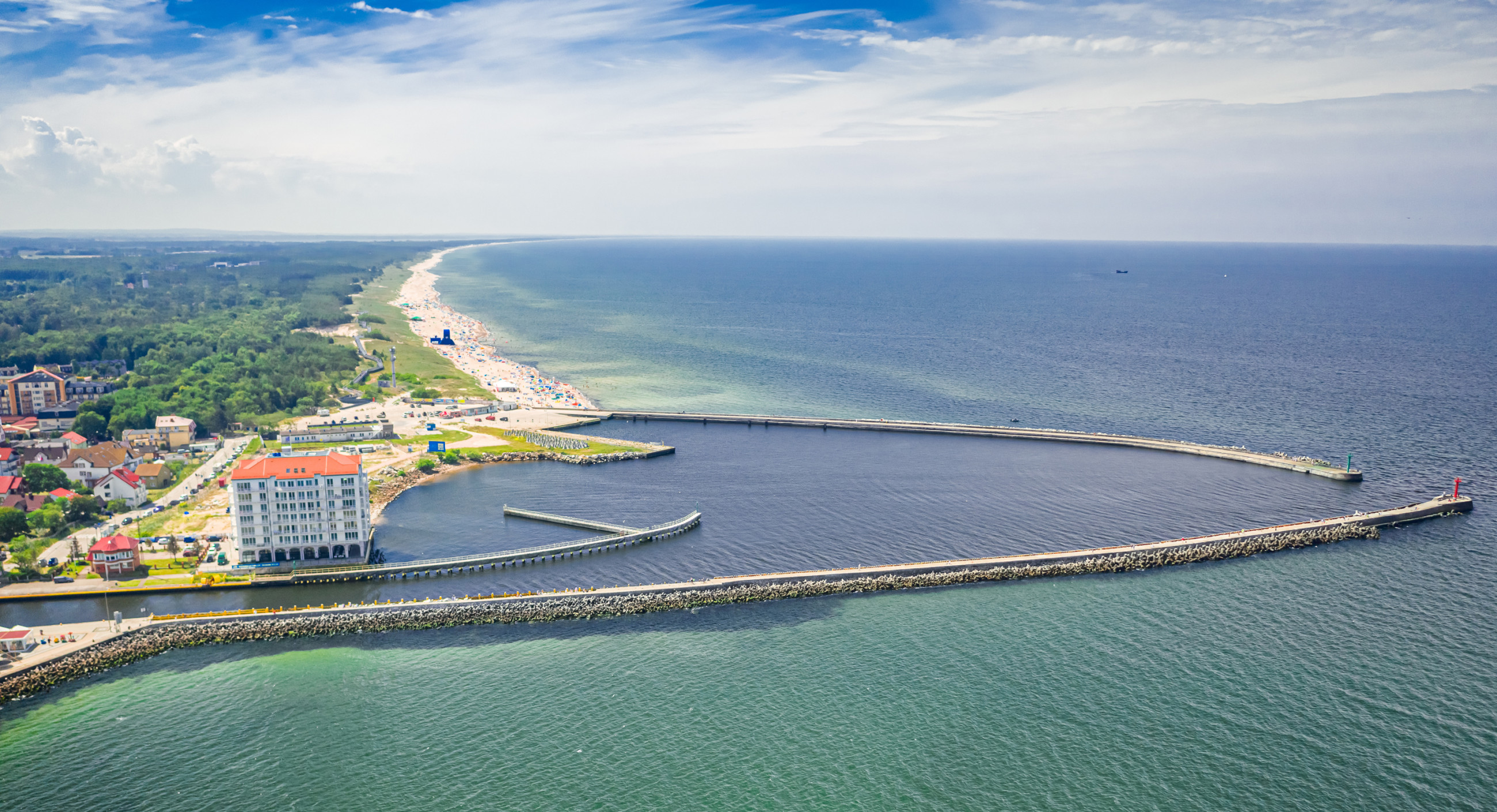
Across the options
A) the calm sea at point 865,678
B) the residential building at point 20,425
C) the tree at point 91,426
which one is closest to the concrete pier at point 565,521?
the calm sea at point 865,678

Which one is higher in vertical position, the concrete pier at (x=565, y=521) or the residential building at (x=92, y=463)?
the residential building at (x=92, y=463)

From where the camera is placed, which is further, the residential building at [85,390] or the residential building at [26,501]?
the residential building at [85,390]

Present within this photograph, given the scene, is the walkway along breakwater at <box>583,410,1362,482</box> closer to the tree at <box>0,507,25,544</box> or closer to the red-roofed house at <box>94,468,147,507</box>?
the red-roofed house at <box>94,468,147,507</box>

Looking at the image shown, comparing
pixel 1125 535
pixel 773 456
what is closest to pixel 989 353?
pixel 773 456

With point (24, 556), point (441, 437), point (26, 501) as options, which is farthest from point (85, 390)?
point (24, 556)

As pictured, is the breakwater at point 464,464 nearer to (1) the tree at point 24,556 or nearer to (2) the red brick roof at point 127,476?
(2) the red brick roof at point 127,476

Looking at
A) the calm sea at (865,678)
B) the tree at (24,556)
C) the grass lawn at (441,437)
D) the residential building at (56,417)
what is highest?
the residential building at (56,417)

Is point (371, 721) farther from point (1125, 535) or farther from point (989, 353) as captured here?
point (989, 353)
